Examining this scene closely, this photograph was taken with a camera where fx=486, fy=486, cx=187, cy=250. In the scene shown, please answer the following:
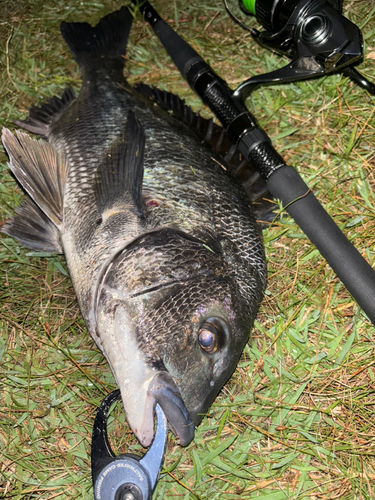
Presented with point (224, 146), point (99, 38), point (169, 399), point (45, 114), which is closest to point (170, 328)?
point (169, 399)

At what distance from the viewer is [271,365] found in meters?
3.00

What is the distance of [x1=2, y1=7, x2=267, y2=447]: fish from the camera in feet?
7.53

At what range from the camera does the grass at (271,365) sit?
2.74 meters

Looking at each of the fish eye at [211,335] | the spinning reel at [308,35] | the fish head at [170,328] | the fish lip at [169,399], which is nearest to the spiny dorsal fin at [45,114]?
the spinning reel at [308,35]

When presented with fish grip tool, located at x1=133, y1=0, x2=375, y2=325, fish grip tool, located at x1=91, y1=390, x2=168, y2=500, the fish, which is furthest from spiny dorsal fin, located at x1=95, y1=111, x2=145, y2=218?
fish grip tool, located at x1=91, y1=390, x2=168, y2=500

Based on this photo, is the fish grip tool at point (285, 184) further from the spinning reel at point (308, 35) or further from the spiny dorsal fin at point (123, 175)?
the spiny dorsal fin at point (123, 175)

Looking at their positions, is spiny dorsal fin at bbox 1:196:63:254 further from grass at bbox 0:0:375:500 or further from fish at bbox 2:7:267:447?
grass at bbox 0:0:375:500

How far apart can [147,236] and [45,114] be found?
171 centimetres

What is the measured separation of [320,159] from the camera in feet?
11.5

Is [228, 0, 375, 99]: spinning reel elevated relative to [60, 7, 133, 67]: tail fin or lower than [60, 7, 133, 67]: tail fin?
lower

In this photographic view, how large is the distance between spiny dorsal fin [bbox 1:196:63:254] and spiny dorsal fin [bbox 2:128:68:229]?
0.31 m

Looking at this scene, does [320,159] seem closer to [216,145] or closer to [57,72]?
[216,145]

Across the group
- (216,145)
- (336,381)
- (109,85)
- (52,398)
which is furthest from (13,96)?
(336,381)

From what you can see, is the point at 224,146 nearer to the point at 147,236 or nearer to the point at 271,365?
the point at 147,236
